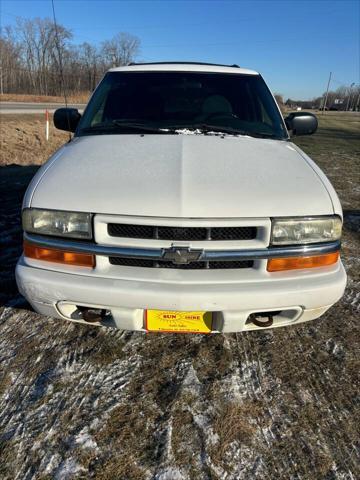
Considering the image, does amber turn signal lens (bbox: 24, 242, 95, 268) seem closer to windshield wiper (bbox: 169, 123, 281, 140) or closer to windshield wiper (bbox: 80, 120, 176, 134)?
→ windshield wiper (bbox: 80, 120, 176, 134)

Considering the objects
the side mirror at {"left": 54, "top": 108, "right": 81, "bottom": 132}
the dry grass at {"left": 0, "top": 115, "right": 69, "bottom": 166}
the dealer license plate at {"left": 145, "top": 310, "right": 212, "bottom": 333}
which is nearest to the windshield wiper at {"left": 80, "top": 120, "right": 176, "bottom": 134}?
A: the side mirror at {"left": 54, "top": 108, "right": 81, "bottom": 132}

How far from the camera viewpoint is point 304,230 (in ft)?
7.02

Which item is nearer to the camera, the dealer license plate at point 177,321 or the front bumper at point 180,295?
the front bumper at point 180,295

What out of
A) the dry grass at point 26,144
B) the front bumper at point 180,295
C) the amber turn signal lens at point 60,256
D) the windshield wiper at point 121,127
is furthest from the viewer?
the dry grass at point 26,144

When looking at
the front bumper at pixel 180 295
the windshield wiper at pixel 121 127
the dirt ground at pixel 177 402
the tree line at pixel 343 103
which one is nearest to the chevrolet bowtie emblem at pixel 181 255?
the front bumper at pixel 180 295

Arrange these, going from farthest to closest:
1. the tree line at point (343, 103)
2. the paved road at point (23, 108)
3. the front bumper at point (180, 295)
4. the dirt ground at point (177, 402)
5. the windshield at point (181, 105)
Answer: the tree line at point (343, 103) → the paved road at point (23, 108) → the windshield at point (181, 105) → the front bumper at point (180, 295) → the dirt ground at point (177, 402)

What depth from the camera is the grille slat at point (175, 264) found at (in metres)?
2.11

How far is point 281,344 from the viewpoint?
274cm

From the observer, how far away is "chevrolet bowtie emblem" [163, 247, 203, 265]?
2.01m

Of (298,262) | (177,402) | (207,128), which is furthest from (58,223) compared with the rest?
(207,128)

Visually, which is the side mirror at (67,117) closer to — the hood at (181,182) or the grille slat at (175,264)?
the hood at (181,182)

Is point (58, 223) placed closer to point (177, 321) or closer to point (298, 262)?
point (177, 321)

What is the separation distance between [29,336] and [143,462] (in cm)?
135

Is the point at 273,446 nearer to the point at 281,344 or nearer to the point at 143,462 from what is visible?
the point at 143,462
